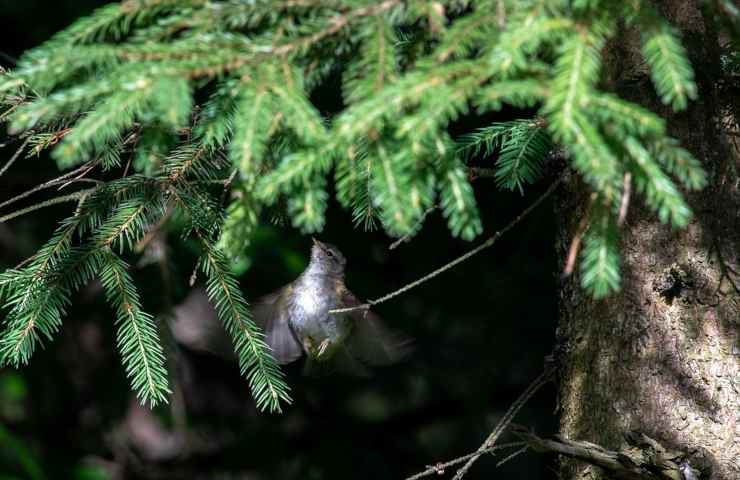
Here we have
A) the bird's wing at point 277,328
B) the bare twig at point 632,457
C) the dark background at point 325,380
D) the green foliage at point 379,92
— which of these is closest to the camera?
the green foliage at point 379,92

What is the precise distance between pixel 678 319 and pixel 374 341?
1276 mm

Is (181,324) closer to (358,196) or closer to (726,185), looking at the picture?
(358,196)

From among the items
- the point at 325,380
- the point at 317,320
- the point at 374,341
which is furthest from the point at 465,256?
the point at 325,380

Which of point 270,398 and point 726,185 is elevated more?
point 726,185

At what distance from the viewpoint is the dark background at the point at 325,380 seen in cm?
425

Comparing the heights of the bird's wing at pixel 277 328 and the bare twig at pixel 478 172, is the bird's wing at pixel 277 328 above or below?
below

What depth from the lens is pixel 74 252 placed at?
88.2 inches

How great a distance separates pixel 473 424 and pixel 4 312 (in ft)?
8.20

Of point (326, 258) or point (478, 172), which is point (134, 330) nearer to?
point (478, 172)

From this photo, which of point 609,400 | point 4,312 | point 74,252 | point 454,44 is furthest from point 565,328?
point 4,312

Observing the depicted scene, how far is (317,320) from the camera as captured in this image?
3.28 metres

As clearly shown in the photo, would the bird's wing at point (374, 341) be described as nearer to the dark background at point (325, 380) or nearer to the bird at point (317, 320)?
the bird at point (317, 320)

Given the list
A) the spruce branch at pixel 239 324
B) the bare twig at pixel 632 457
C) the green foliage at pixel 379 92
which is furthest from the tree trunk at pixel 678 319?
the spruce branch at pixel 239 324

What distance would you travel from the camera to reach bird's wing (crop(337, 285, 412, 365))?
3068mm
